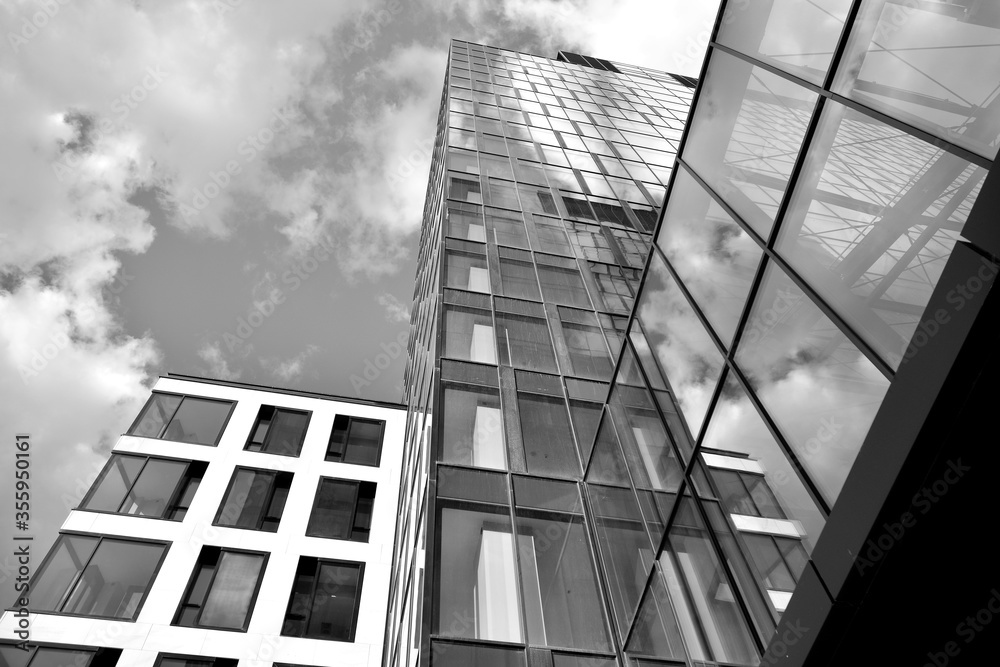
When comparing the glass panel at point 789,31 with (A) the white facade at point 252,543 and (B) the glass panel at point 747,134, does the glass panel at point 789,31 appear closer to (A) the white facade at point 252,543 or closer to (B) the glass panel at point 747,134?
(B) the glass panel at point 747,134

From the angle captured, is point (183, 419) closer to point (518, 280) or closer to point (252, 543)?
point (252, 543)

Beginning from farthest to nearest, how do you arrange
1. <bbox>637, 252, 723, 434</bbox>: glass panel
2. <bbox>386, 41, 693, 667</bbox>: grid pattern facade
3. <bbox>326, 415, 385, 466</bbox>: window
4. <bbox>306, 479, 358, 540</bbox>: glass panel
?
<bbox>326, 415, 385, 466</bbox>: window < <bbox>306, 479, 358, 540</bbox>: glass panel < <bbox>386, 41, 693, 667</bbox>: grid pattern facade < <bbox>637, 252, 723, 434</bbox>: glass panel

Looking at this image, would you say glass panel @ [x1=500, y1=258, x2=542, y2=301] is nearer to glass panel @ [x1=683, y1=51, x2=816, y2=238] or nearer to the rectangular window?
glass panel @ [x1=683, y1=51, x2=816, y2=238]

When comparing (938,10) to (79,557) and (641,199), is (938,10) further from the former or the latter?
(79,557)

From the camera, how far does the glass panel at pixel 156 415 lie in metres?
27.7

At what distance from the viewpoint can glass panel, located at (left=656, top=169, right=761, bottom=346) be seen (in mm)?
7266

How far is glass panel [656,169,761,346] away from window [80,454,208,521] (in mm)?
23201

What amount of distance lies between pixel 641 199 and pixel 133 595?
23774 mm

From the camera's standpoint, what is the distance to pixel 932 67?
506 cm

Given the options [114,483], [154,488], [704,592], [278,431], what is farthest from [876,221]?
[114,483]

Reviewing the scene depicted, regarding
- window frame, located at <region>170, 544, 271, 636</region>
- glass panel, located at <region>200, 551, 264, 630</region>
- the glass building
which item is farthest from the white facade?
the glass building

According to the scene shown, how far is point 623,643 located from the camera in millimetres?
9398

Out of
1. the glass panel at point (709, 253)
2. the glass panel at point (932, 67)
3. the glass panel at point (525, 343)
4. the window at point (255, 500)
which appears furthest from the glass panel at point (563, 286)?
the window at point (255, 500)

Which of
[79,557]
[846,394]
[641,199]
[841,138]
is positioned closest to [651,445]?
[846,394]
